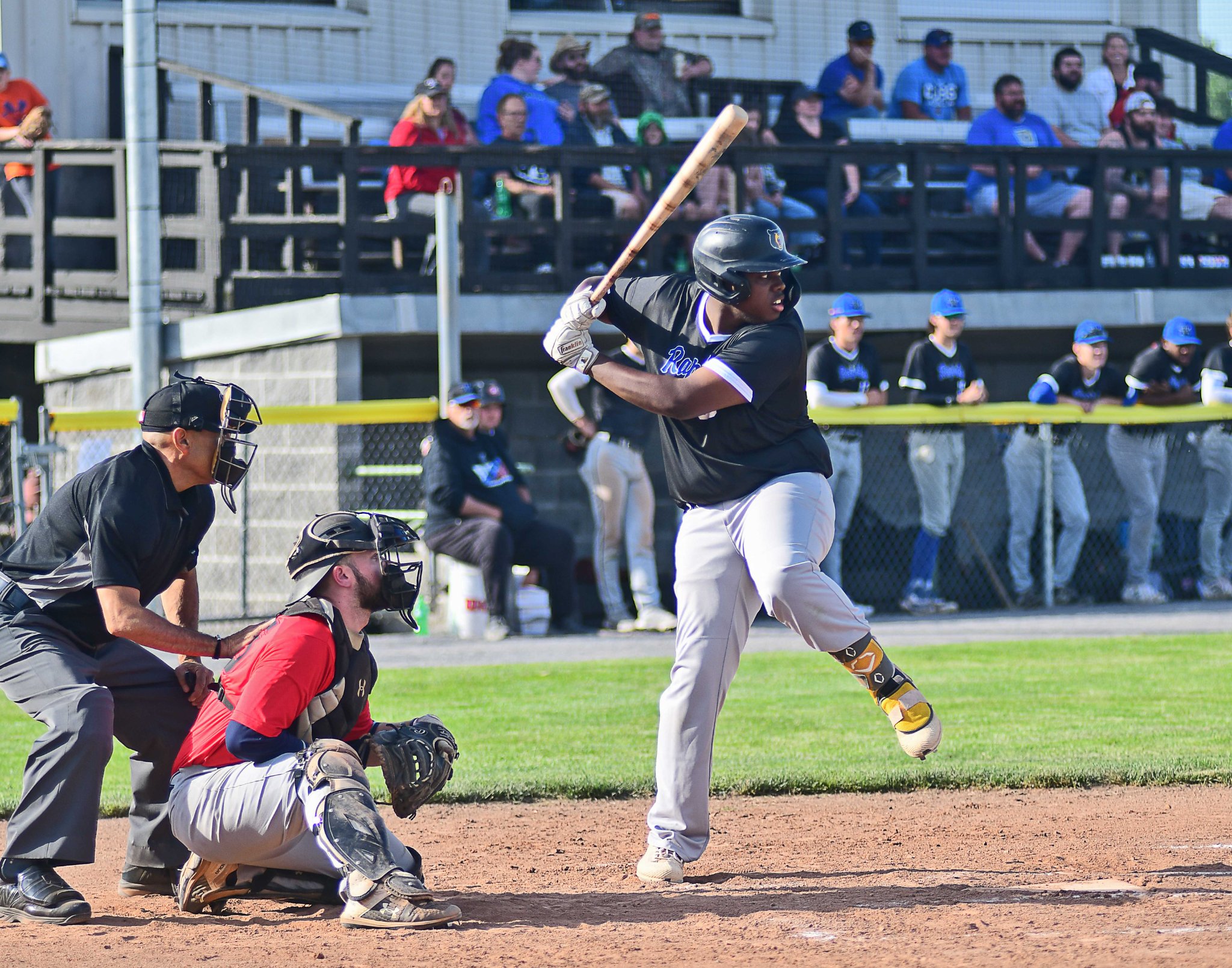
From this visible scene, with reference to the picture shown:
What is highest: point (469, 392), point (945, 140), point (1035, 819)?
point (945, 140)

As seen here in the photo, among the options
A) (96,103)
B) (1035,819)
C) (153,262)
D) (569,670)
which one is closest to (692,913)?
(1035,819)

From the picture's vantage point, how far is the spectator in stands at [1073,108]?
15984 mm

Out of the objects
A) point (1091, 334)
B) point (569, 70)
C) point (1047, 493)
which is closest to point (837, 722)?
point (1047, 493)

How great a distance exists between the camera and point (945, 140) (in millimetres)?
15555

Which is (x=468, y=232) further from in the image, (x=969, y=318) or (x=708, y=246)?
(x=708, y=246)

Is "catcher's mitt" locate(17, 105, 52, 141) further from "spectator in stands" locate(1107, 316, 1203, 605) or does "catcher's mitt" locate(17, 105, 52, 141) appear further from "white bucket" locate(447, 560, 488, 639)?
"spectator in stands" locate(1107, 316, 1203, 605)

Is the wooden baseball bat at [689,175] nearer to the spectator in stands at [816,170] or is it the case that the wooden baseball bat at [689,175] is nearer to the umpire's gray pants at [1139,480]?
the umpire's gray pants at [1139,480]

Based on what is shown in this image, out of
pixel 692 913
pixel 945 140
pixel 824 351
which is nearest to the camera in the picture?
pixel 692 913

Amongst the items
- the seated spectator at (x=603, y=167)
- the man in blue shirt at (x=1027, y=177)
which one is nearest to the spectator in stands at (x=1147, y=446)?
the man in blue shirt at (x=1027, y=177)

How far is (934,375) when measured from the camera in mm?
12438

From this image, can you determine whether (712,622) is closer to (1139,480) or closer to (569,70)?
(1139,480)

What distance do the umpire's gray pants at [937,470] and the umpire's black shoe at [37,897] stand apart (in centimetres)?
863

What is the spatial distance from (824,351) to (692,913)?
26.3ft

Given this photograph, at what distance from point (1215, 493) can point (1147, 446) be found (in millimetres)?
699
